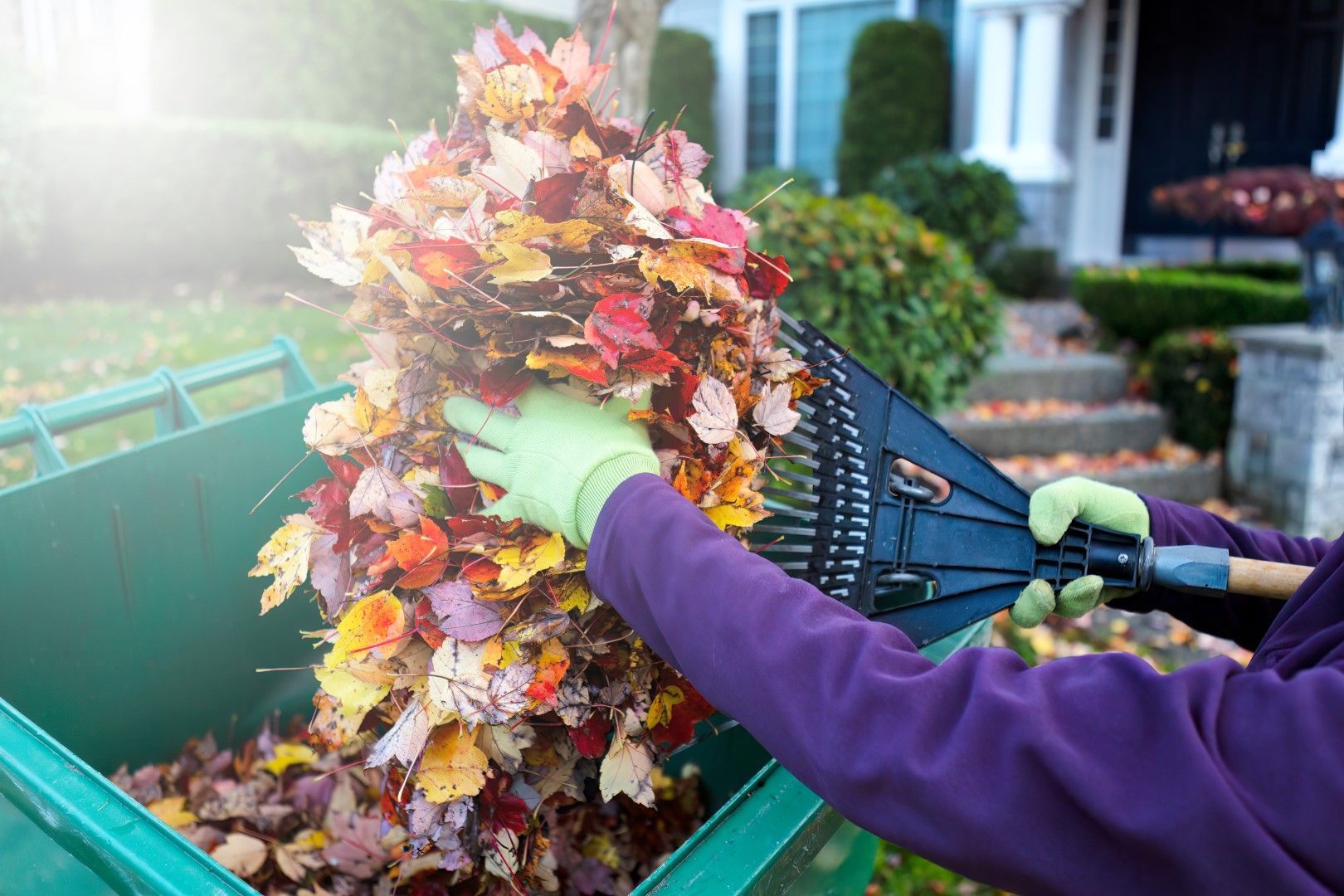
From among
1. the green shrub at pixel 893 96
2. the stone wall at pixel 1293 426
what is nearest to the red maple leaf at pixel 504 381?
the stone wall at pixel 1293 426

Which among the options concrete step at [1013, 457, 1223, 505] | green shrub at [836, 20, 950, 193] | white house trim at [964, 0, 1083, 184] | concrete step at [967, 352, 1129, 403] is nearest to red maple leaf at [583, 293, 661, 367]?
concrete step at [1013, 457, 1223, 505]

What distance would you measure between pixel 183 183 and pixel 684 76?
5.63 m

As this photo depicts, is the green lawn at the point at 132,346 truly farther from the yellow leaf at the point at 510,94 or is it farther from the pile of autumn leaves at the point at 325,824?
the yellow leaf at the point at 510,94

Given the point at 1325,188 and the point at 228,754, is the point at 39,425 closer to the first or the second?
the point at 228,754

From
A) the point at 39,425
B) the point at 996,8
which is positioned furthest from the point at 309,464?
the point at 996,8

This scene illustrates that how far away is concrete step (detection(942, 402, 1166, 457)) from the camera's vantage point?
5398 mm

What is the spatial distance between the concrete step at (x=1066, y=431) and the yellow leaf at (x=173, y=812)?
165 inches

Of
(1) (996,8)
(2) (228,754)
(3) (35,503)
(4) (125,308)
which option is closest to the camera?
(3) (35,503)

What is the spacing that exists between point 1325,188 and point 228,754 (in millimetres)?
8075

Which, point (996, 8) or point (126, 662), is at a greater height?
point (996, 8)

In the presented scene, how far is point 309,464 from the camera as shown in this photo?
2.10m

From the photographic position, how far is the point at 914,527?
1421 mm

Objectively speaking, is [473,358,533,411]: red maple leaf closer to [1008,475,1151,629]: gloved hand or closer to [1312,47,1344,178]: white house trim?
[1008,475,1151,629]: gloved hand

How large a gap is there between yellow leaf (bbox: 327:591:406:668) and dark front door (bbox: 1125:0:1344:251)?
10888 mm
